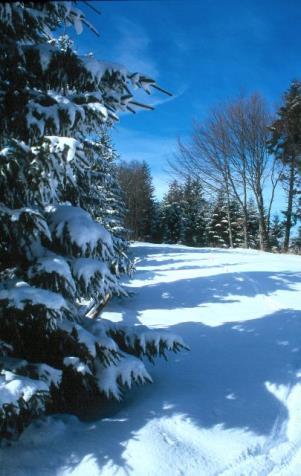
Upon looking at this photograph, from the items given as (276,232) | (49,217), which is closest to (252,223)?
(276,232)

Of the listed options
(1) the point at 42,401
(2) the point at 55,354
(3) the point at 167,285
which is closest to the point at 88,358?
(2) the point at 55,354

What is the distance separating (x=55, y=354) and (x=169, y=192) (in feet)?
138

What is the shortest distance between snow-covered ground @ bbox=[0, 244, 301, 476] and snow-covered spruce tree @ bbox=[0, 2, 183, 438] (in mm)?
353

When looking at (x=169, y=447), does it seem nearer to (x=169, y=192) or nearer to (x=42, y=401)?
(x=42, y=401)

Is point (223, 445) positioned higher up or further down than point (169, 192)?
further down

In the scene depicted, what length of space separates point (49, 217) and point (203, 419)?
2.45m

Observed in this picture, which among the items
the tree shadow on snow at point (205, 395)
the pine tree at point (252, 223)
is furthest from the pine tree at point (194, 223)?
the tree shadow on snow at point (205, 395)

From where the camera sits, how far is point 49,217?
337 centimetres

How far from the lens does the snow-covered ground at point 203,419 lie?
2.90 metres

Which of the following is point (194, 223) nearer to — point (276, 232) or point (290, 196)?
point (276, 232)

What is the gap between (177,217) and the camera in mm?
43125

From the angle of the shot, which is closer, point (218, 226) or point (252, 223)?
point (218, 226)

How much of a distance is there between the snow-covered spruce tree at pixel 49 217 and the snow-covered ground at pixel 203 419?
1.16ft

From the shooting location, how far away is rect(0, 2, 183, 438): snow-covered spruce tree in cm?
287
